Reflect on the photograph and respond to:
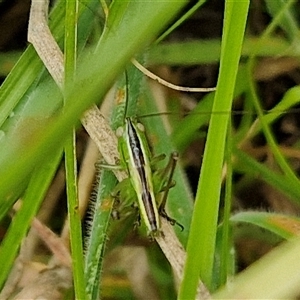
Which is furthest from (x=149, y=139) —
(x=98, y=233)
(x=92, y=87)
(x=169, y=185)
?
(x=92, y=87)

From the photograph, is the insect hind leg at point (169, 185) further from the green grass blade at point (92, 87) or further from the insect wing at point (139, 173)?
the green grass blade at point (92, 87)

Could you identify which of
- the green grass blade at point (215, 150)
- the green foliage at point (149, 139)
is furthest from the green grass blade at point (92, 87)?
the green grass blade at point (215, 150)

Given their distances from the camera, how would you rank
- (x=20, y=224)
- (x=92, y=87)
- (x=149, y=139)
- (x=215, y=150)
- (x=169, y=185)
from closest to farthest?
(x=92, y=87)
(x=215, y=150)
(x=20, y=224)
(x=169, y=185)
(x=149, y=139)

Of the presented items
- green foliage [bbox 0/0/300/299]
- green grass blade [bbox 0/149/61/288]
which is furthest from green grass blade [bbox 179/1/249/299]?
green grass blade [bbox 0/149/61/288]

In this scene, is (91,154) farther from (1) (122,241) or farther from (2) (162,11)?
(2) (162,11)

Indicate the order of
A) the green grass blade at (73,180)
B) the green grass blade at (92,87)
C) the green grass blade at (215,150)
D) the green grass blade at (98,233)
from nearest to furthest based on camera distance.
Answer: the green grass blade at (92,87), the green grass blade at (215,150), the green grass blade at (73,180), the green grass blade at (98,233)

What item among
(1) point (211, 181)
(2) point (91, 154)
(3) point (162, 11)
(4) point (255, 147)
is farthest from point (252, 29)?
(3) point (162, 11)

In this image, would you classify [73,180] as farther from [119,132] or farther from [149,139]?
[149,139]

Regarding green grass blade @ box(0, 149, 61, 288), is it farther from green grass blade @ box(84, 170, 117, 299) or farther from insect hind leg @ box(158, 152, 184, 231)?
insect hind leg @ box(158, 152, 184, 231)
